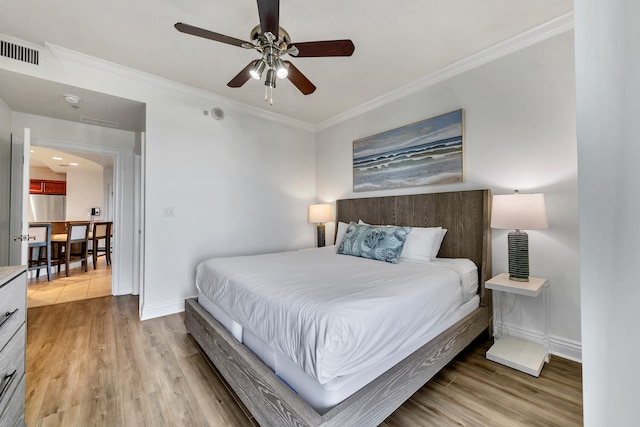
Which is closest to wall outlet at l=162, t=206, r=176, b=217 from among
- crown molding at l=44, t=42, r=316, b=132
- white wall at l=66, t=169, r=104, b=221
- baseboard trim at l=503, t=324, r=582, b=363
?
crown molding at l=44, t=42, r=316, b=132

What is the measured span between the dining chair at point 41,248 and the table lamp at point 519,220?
642cm

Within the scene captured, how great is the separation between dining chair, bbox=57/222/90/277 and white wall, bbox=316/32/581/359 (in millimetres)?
6263

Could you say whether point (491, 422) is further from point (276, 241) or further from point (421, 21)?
point (276, 241)

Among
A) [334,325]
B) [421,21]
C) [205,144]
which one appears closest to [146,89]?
[205,144]

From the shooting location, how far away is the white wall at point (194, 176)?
284 cm

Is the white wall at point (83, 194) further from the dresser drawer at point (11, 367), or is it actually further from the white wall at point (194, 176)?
the dresser drawer at point (11, 367)

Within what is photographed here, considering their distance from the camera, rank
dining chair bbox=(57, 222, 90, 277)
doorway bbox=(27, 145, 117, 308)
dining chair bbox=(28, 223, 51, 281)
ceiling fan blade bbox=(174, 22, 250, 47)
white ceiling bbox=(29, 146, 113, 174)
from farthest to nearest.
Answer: white ceiling bbox=(29, 146, 113, 174) → dining chair bbox=(57, 222, 90, 277) → doorway bbox=(27, 145, 117, 308) → dining chair bbox=(28, 223, 51, 281) → ceiling fan blade bbox=(174, 22, 250, 47)

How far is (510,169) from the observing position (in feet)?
7.91

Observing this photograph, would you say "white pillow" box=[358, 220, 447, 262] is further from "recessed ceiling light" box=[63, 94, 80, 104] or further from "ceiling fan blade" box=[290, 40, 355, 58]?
"recessed ceiling light" box=[63, 94, 80, 104]

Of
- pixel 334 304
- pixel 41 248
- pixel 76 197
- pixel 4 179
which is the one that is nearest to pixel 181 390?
pixel 334 304

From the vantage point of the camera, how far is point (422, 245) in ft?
8.41

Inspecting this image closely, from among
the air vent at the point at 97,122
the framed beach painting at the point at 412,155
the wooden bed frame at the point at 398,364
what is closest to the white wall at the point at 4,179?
the air vent at the point at 97,122

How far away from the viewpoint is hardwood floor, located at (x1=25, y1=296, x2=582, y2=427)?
1.49m

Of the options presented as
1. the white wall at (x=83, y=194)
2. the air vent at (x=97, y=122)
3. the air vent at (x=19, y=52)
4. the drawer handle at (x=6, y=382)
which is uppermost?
the air vent at (x=19, y=52)
